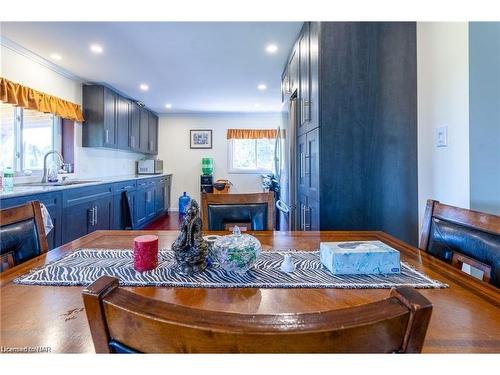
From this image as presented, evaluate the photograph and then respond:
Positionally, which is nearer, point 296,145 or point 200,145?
point 296,145

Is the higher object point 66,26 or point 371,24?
point 66,26

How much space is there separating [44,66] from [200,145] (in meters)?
3.71

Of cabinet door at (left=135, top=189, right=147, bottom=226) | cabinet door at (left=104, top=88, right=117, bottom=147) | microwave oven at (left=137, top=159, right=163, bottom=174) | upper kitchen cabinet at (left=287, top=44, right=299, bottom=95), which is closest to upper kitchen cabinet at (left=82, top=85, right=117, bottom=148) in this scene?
cabinet door at (left=104, top=88, right=117, bottom=147)

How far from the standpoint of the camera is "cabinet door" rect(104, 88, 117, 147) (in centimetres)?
439

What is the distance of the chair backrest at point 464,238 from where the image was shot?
88cm

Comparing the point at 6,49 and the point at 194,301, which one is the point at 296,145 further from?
the point at 6,49

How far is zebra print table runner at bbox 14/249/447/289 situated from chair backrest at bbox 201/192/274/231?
1.92 feet

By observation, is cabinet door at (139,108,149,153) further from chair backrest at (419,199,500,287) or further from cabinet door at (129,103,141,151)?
chair backrest at (419,199,500,287)

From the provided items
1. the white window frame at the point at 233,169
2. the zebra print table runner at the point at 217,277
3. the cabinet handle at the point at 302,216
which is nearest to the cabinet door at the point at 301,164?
A: the cabinet handle at the point at 302,216

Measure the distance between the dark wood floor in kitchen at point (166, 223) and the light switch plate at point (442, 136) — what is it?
14.2ft

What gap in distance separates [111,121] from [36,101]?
4.38 feet

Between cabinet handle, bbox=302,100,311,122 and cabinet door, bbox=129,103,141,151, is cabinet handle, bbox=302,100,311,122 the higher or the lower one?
the lower one
